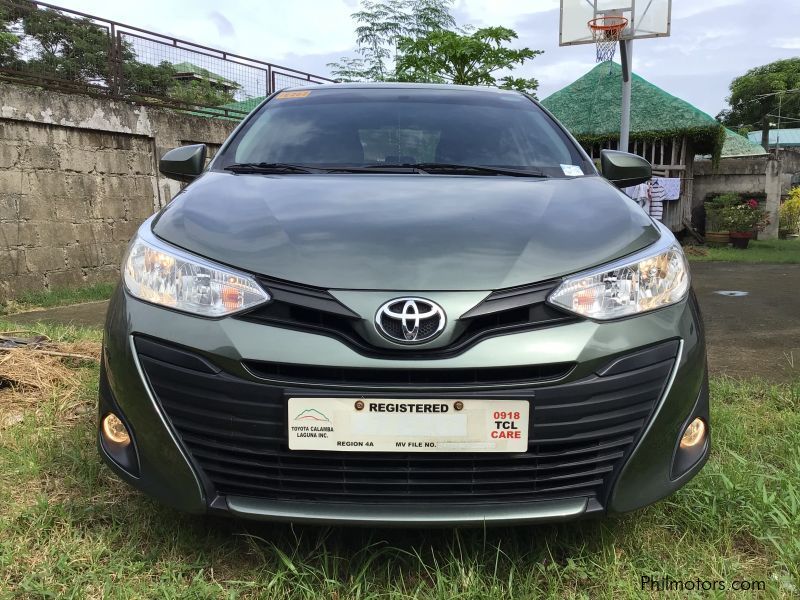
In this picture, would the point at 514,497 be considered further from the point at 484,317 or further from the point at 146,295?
the point at 146,295

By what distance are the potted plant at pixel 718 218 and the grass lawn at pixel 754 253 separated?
236 millimetres

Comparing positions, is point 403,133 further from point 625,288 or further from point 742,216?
point 742,216

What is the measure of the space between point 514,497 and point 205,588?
2.43 feet

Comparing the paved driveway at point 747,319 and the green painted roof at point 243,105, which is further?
the green painted roof at point 243,105

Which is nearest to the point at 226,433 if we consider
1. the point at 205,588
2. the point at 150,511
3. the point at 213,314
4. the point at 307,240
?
the point at 213,314

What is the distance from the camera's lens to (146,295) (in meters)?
1.62

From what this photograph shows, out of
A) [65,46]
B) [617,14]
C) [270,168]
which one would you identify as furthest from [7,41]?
[617,14]

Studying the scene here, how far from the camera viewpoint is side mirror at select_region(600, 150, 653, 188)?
8.28 feet

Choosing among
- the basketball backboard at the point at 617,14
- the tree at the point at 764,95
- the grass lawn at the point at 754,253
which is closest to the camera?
the basketball backboard at the point at 617,14

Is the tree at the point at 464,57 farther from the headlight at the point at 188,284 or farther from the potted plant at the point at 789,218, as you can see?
the headlight at the point at 188,284

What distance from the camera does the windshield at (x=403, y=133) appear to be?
94.7 inches

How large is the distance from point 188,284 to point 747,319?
4.63m

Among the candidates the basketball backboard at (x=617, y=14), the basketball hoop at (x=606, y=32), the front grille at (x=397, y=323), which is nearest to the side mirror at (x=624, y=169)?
the front grille at (x=397, y=323)

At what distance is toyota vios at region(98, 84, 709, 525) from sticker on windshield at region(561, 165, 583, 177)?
0.58 m
